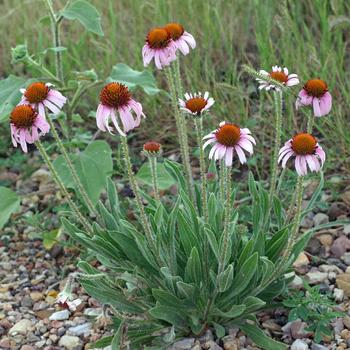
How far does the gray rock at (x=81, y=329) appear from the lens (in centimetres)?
239

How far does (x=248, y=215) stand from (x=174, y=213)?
29.1 inches

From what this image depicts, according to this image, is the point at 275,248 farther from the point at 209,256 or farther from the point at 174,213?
the point at 174,213

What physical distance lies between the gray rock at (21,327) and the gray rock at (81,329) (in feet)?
0.48

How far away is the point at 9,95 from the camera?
2703 millimetres

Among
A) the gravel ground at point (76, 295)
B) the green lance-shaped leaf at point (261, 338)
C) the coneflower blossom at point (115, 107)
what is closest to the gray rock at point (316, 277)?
the gravel ground at point (76, 295)

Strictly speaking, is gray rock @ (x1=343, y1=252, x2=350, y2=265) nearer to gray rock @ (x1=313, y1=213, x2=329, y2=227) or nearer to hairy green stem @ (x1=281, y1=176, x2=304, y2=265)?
gray rock @ (x1=313, y1=213, x2=329, y2=227)

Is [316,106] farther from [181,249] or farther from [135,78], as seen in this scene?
[135,78]

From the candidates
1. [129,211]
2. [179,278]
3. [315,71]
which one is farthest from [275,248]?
[315,71]

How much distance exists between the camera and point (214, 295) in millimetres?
2094

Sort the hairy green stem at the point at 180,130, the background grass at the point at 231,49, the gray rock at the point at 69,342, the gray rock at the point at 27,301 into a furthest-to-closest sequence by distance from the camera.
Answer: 1. the background grass at the point at 231,49
2. the gray rock at the point at 27,301
3. the gray rock at the point at 69,342
4. the hairy green stem at the point at 180,130

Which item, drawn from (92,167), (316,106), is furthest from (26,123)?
(92,167)

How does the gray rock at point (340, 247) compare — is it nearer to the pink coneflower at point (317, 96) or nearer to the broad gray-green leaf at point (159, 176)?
the broad gray-green leaf at point (159, 176)

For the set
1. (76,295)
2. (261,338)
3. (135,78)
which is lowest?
(76,295)

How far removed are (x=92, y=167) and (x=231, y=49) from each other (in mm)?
1023
